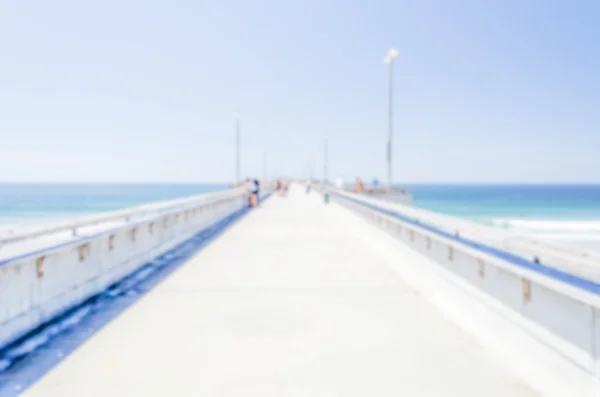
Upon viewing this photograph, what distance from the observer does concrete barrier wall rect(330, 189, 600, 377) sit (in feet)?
11.6

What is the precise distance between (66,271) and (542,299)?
5620 millimetres

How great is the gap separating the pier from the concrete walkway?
2 centimetres

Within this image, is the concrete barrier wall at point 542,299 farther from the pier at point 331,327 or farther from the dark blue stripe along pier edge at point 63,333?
the dark blue stripe along pier edge at point 63,333

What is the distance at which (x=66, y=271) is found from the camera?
6.52 meters

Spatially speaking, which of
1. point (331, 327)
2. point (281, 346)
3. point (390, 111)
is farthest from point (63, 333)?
point (390, 111)

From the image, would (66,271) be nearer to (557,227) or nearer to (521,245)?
(521,245)

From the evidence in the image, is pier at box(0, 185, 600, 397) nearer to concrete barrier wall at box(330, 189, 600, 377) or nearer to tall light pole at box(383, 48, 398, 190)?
concrete barrier wall at box(330, 189, 600, 377)

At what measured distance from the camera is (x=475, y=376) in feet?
15.1

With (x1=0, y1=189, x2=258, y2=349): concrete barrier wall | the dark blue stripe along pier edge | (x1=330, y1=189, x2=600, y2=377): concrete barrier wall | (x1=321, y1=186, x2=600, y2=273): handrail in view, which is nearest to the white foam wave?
(x1=321, y1=186, x2=600, y2=273): handrail

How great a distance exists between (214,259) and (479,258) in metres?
7.24

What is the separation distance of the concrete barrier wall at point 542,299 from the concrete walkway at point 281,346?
1.83ft

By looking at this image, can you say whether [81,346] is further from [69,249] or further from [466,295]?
[466,295]

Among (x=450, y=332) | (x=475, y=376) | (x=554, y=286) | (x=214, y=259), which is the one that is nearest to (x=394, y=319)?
(x=450, y=332)

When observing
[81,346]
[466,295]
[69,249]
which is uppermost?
[69,249]
